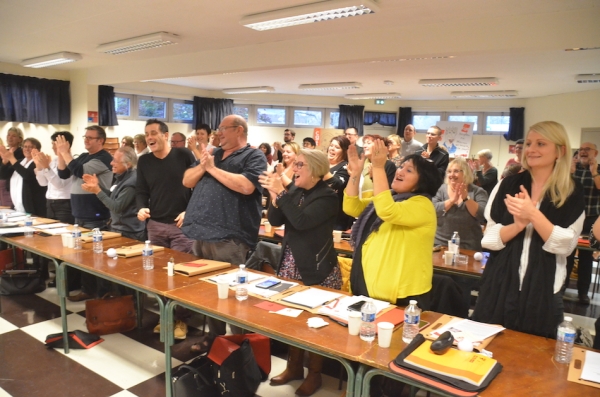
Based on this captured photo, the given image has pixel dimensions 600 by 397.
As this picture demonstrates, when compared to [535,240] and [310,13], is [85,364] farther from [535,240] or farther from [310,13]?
[310,13]

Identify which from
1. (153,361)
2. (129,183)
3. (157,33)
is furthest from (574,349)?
(157,33)

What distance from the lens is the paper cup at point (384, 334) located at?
67.1 inches

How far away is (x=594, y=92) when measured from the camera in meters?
8.44

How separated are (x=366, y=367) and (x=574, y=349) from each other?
87 centimetres

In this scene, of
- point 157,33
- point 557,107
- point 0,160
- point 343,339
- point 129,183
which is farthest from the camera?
point 557,107

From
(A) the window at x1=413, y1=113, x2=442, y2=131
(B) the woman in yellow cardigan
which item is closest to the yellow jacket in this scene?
(B) the woman in yellow cardigan

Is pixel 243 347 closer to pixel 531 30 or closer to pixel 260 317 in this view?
→ pixel 260 317

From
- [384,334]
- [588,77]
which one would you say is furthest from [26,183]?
[588,77]

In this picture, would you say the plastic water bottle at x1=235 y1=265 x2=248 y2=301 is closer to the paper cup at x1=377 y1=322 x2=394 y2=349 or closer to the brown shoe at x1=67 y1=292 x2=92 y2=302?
the paper cup at x1=377 y1=322 x2=394 y2=349

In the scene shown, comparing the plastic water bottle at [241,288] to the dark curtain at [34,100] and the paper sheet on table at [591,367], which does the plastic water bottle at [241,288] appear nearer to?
the paper sheet on table at [591,367]

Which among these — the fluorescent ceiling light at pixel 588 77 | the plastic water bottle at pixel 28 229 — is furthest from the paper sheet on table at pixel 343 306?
the fluorescent ceiling light at pixel 588 77

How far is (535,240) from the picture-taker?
193cm

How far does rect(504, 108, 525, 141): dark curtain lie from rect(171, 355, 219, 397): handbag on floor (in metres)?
10.2

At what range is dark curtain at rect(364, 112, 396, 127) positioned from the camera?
474 inches
